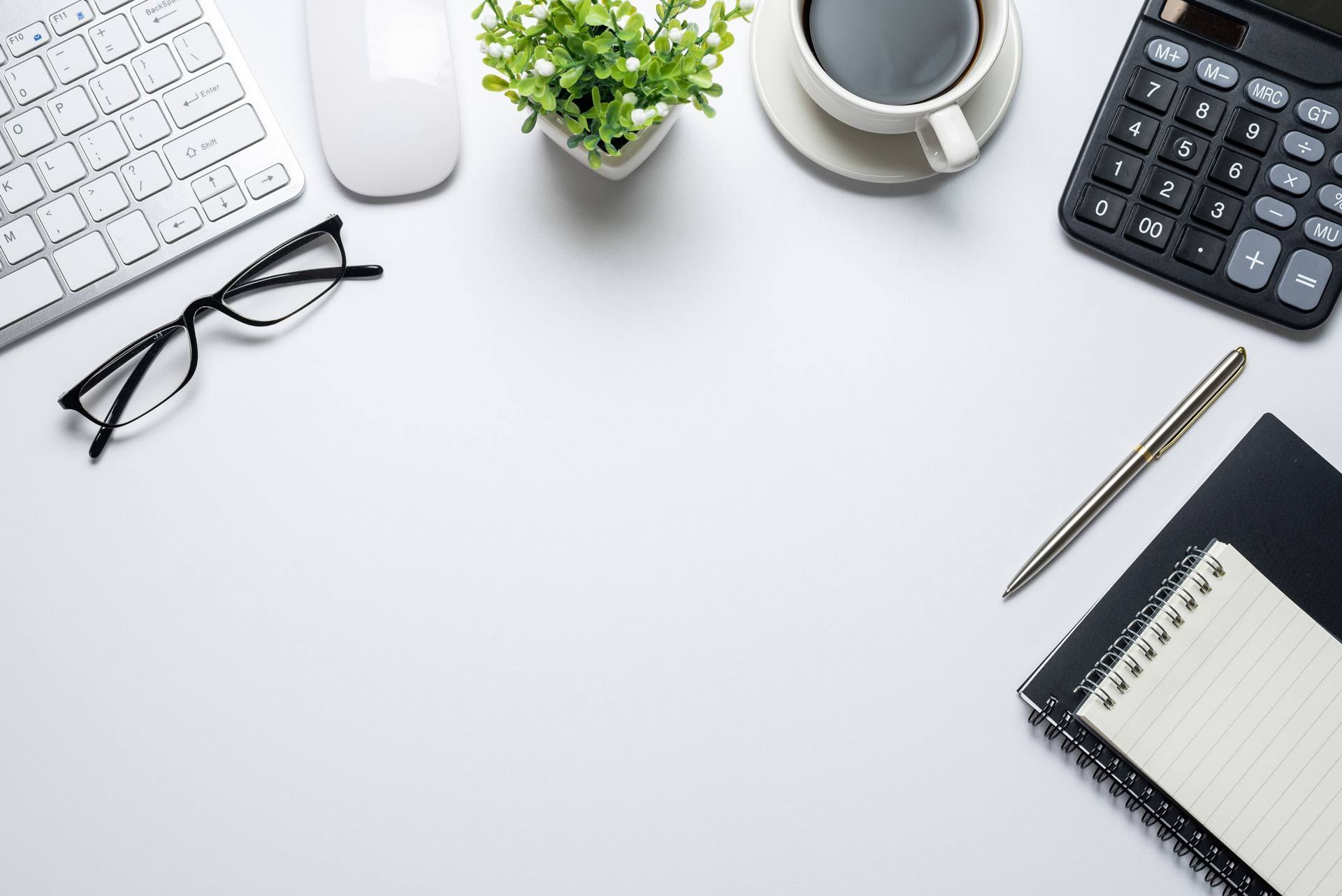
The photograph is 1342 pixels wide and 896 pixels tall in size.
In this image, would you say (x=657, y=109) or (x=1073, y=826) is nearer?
(x=657, y=109)

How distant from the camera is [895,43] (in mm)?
555

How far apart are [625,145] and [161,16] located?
32 centimetres

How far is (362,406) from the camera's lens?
0.61 metres

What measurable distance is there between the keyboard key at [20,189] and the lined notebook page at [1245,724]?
75cm

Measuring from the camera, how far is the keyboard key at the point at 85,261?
588 mm

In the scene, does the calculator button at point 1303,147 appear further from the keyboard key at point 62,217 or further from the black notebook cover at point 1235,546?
the keyboard key at point 62,217

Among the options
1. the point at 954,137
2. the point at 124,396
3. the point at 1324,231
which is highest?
the point at 1324,231

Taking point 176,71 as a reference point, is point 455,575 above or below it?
below

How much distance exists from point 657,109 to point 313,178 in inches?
10.1

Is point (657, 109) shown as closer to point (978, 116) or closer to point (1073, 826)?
point (978, 116)

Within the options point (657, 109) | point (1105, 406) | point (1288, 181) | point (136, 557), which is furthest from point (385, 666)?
point (1288, 181)

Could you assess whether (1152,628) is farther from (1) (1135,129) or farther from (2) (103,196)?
(2) (103,196)

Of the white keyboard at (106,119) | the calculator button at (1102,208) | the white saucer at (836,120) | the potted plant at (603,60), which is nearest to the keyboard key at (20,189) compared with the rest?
the white keyboard at (106,119)

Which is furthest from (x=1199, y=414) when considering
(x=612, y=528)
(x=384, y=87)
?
(x=384, y=87)
